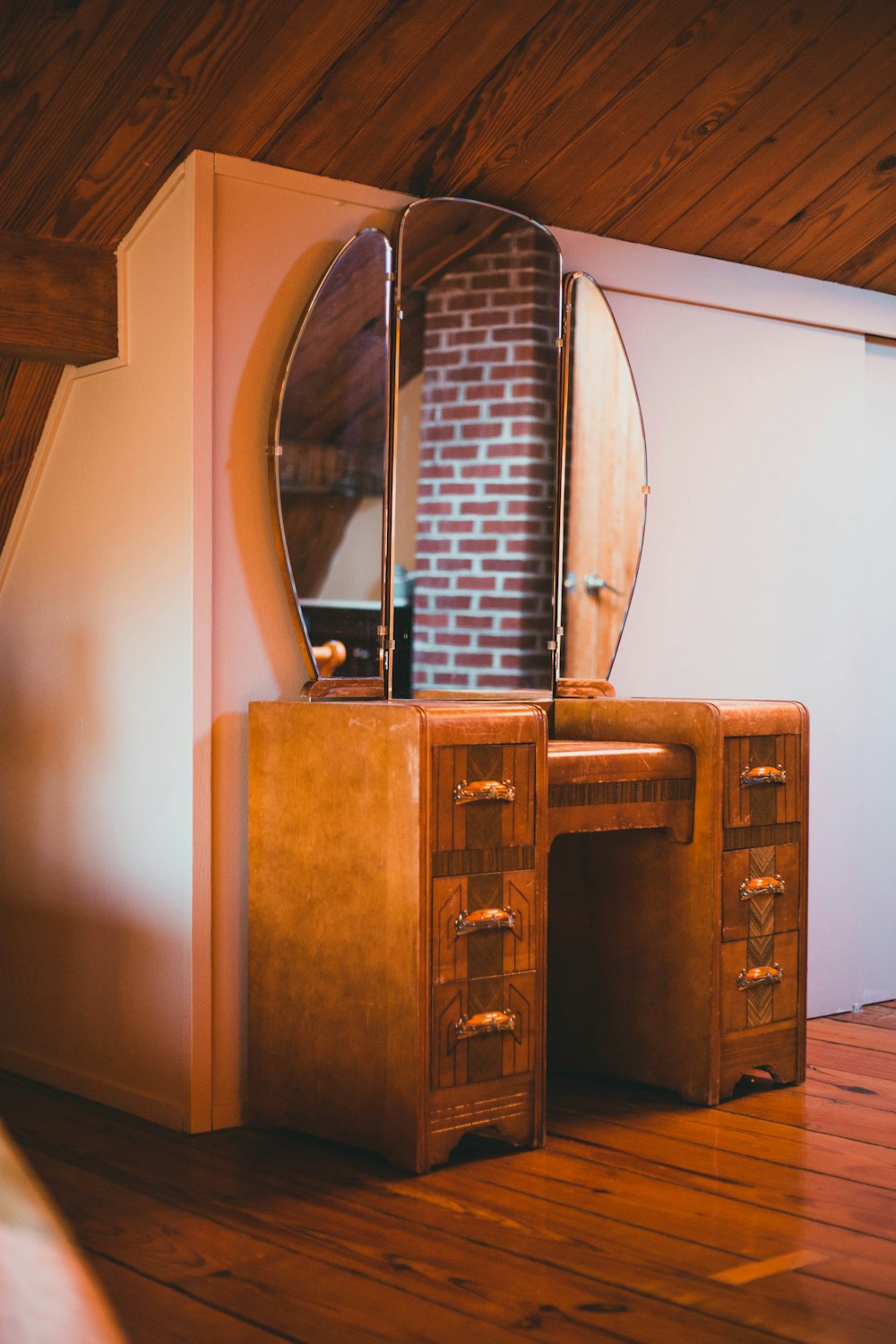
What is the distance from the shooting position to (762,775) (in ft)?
10.4

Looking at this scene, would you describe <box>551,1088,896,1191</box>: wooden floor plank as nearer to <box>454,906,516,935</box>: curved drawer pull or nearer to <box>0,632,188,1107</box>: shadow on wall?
<box>454,906,516,935</box>: curved drawer pull

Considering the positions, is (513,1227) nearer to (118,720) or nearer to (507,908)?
(507,908)

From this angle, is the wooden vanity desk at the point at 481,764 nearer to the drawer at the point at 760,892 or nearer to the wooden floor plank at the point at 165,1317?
the drawer at the point at 760,892

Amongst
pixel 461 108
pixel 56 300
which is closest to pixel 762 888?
pixel 461 108

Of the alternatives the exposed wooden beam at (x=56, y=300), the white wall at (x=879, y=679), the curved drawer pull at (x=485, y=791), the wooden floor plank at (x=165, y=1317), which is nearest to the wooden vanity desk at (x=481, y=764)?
the curved drawer pull at (x=485, y=791)

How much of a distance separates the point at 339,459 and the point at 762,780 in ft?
3.83

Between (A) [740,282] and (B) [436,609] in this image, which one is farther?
(A) [740,282]

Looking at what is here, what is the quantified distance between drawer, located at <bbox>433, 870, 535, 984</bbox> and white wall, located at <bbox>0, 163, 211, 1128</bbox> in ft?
1.84

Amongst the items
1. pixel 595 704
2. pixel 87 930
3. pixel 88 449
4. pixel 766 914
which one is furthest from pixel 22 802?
pixel 766 914

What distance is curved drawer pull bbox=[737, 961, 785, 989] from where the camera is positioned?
10.3 feet

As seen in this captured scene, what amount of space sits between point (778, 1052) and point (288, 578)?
1533mm

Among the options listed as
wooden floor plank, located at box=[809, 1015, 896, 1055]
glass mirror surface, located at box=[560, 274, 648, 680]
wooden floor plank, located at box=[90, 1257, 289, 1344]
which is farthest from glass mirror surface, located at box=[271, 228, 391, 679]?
wooden floor plank, located at box=[809, 1015, 896, 1055]

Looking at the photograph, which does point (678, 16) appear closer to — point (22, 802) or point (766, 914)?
point (766, 914)

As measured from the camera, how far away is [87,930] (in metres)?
3.21
